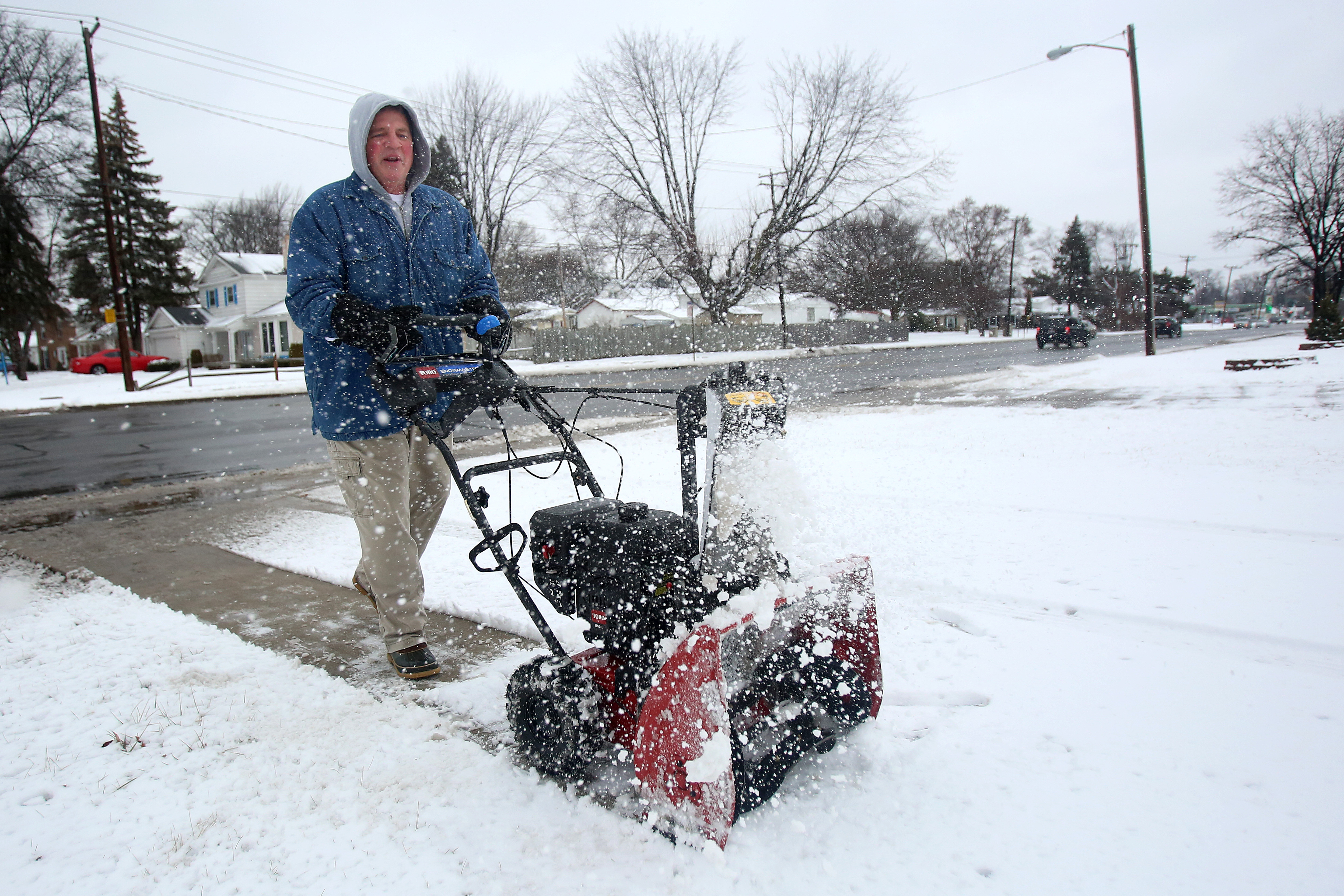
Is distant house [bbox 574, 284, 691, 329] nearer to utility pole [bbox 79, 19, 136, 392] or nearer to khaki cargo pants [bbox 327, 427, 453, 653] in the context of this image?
utility pole [bbox 79, 19, 136, 392]

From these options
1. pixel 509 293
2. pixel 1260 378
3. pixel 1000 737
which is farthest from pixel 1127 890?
pixel 509 293

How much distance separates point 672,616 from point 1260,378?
10723 mm

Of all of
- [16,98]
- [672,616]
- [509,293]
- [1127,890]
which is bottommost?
[1127,890]

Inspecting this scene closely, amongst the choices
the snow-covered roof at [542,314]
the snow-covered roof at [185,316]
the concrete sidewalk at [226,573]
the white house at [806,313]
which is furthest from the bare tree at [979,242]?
the concrete sidewalk at [226,573]

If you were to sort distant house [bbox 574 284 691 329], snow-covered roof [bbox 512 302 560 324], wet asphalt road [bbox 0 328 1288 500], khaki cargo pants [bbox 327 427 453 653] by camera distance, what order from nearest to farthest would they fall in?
khaki cargo pants [bbox 327 427 453 653], wet asphalt road [bbox 0 328 1288 500], snow-covered roof [bbox 512 302 560 324], distant house [bbox 574 284 691 329]

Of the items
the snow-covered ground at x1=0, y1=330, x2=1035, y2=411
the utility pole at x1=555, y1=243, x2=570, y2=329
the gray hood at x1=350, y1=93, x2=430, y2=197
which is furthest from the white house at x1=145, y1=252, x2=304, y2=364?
the gray hood at x1=350, y1=93, x2=430, y2=197

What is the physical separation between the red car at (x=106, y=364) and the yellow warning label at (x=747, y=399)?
37.6 meters

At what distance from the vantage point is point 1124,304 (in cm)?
7262

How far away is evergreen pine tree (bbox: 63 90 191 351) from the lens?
3712cm

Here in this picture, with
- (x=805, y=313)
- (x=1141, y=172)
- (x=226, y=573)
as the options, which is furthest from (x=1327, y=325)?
(x=805, y=313)

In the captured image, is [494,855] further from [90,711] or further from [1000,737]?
[90,711]

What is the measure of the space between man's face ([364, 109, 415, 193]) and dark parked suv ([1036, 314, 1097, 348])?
29.7 m

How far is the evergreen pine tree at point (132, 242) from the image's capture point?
37.1 m

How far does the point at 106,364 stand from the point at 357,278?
3822 centimetres
